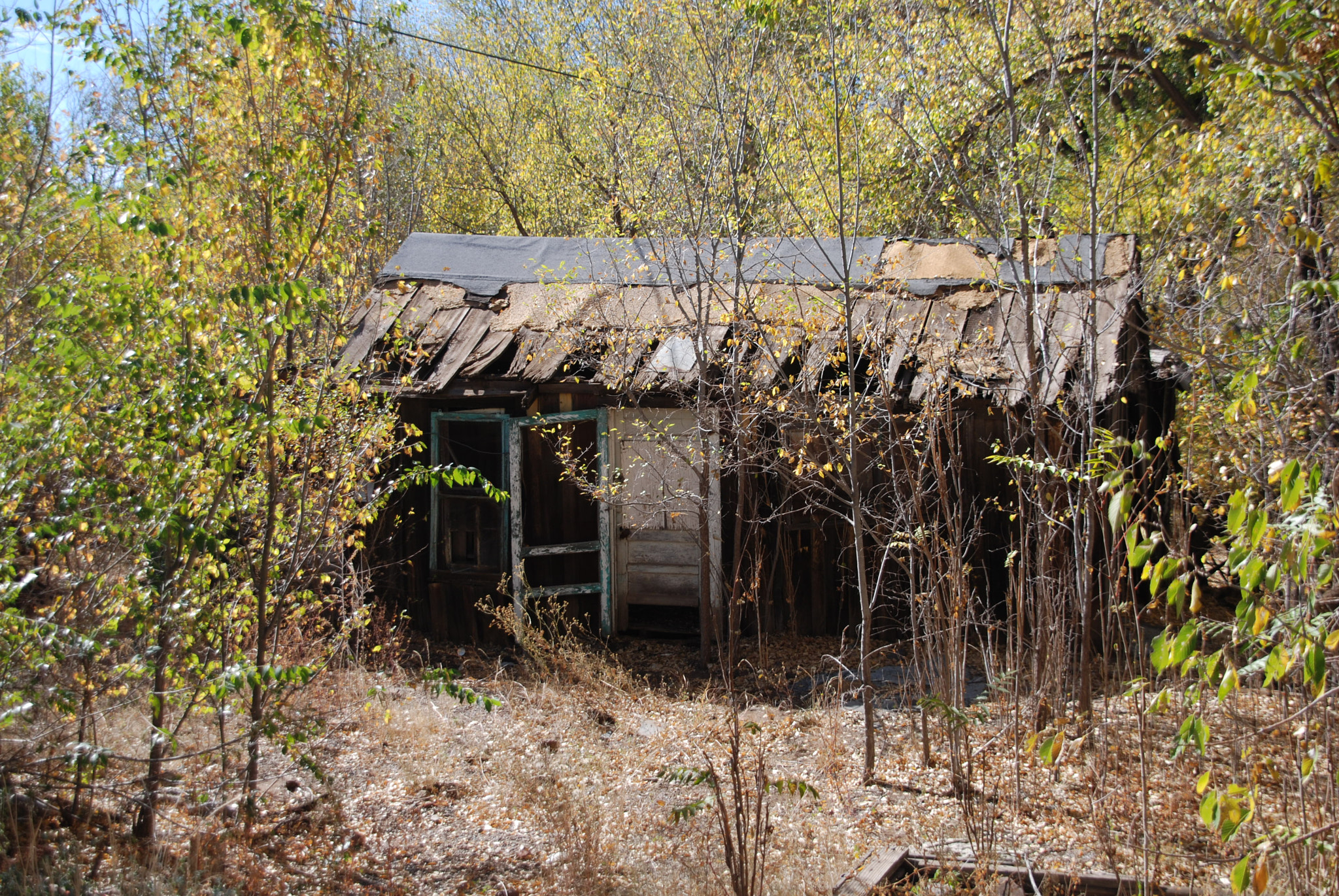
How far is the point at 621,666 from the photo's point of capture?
7.51 metres

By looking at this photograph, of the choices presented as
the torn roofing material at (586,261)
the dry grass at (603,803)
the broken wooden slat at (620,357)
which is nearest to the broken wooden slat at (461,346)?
the torn roofing material at (586,261)

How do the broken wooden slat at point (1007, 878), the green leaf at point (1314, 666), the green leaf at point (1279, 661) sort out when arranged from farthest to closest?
the broken wooden slat at point (1007, 878)
the green leaf at point (1279, 661)
the green leaf at point (1314, 666)

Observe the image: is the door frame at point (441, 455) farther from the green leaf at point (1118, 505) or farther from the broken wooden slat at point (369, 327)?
the green leaf at point (1118, 505)

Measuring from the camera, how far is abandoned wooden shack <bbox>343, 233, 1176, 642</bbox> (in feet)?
23.3

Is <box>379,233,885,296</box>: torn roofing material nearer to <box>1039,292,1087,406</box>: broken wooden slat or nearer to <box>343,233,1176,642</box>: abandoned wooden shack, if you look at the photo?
<box>343,233,1176,642</box>: abandoned wooden shack

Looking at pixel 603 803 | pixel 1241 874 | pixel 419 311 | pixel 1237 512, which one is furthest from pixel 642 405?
pixel 1241 874

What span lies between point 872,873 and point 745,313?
12.0 ft

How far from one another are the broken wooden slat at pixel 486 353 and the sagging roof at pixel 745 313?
12mm

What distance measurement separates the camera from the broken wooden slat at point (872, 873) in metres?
3.55

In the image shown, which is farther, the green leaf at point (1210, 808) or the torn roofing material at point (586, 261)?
the torn roofing material at point (586, 261)

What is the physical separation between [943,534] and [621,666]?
2750 millimetres

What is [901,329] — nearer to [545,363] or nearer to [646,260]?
[646,260]

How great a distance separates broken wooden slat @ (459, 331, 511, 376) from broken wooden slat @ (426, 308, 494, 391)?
5cm

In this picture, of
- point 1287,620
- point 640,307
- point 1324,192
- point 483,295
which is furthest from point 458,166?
point 1287,620
